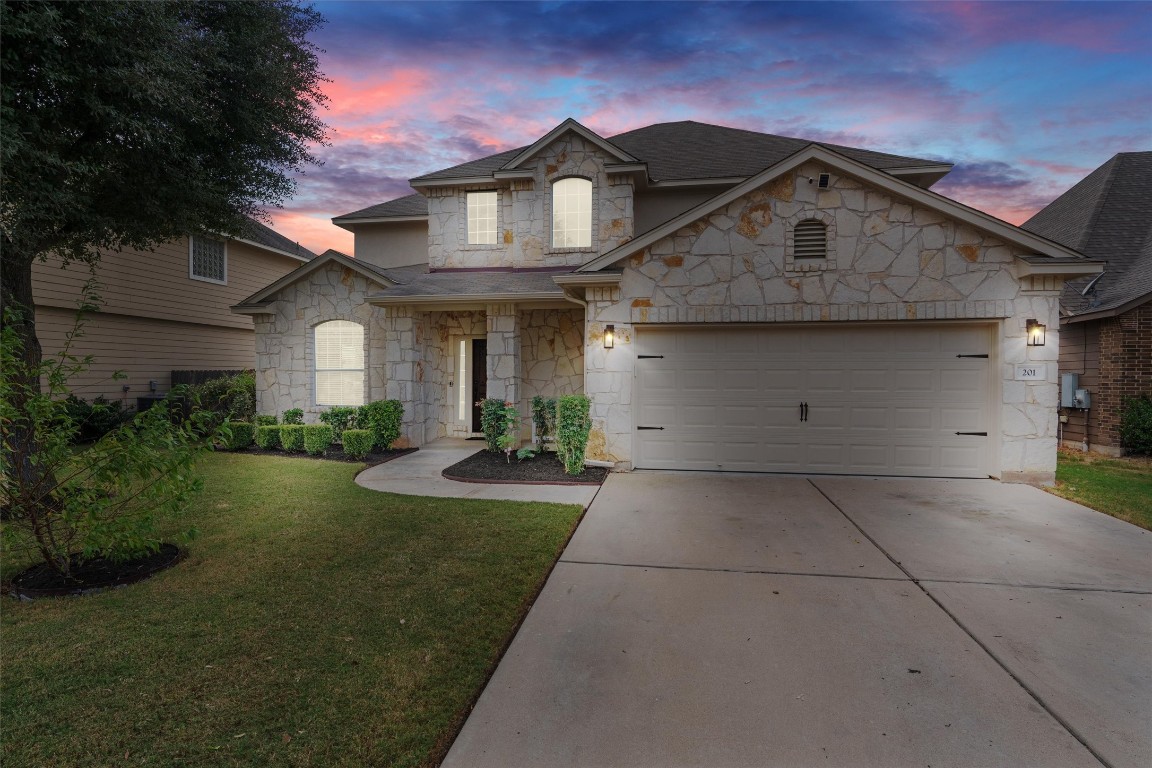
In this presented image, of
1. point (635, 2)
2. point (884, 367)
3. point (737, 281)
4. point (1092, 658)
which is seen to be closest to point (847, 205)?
point (737, 281)

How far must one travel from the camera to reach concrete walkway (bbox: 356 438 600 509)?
7141 millimetres

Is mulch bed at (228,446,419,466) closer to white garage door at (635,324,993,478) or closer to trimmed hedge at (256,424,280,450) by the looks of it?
trimmed hedge at (256,424,280,450)

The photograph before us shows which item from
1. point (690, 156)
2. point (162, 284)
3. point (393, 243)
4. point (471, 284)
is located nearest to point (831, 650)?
point (471, 284)

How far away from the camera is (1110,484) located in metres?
8.02

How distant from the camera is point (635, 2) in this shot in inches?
307

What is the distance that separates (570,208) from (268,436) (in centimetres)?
789

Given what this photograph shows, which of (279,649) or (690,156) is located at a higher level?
(690,156)

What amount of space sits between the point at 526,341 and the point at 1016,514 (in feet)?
28.6

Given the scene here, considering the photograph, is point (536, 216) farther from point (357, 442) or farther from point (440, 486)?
point (440, 486)

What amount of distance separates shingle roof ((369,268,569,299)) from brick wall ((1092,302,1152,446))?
10770 mm

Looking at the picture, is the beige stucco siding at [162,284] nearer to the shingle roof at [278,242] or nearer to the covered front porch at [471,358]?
the shingle roof at [278,242]

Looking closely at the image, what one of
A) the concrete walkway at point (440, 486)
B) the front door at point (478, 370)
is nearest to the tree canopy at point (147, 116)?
the concrete walkway at point (440, 486)

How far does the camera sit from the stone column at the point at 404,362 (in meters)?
10.7

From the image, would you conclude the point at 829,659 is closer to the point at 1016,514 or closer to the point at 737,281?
the point at 1016,514
